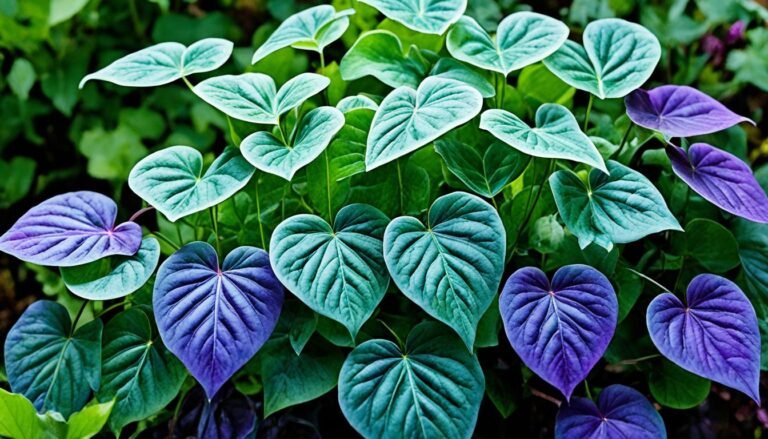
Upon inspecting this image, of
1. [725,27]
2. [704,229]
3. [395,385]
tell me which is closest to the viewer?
[395,385]

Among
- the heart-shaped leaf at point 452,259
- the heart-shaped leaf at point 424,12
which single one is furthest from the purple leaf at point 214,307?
the heart-shaped leaf at point 424,12

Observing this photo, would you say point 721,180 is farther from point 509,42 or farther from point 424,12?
point 424,12

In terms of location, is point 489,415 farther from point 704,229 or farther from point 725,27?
point 725,27

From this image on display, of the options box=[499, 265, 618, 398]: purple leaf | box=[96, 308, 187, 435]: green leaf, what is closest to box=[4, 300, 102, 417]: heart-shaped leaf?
box=[96, 308, 187, 435]: green leaf

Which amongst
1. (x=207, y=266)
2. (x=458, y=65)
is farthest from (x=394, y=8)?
(x=207, y=266)

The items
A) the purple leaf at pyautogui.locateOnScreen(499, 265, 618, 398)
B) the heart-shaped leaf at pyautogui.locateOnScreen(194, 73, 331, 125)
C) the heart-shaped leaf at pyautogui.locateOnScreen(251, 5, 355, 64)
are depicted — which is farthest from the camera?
the heart-shaped leaf at pyautogui.locateOnScreen(251, 5, 355, 64)

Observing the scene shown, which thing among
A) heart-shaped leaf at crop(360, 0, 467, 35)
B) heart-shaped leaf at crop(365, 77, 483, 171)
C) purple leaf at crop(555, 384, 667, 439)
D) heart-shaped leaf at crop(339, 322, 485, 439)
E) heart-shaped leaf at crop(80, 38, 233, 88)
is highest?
heart-shaped leaf at crop(360, 0, 467, 35)

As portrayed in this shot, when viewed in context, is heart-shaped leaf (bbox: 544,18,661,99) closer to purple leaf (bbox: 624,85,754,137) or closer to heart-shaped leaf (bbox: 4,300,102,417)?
purple leaf (bbox: 624,85,754,137)
